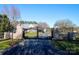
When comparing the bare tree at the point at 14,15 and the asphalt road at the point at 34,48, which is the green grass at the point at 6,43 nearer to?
the asphalt road at the point at 34,48

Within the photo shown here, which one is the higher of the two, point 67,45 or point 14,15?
point 14,15

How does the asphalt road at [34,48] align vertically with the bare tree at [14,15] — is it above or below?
below

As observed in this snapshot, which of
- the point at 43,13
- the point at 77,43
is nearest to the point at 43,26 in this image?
the point at 43,13

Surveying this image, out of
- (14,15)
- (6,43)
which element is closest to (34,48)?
(6,43)

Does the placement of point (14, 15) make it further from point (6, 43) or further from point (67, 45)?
point (67, 45)

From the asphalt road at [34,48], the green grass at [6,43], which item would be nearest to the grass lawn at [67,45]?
the asphalt road at [34,48]

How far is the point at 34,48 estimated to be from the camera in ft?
20.3

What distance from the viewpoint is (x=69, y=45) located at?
20.4 ft

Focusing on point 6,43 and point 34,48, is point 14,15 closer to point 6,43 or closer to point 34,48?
point 6,43

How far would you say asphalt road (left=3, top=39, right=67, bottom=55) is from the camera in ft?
20.2

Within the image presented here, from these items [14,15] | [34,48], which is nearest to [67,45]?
[34,48]

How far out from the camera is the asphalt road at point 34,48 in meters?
6.16

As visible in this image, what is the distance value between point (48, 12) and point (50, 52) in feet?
2.07
